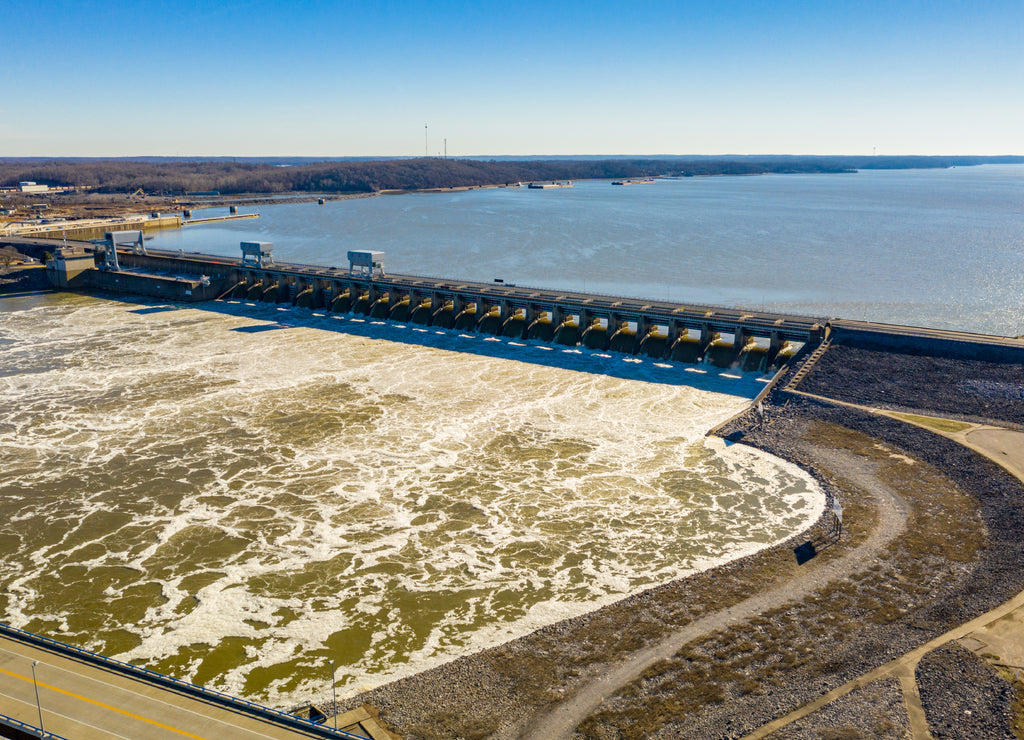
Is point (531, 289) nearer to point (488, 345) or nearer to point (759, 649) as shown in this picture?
point (488, 345)

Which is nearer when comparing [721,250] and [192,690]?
[192,690]

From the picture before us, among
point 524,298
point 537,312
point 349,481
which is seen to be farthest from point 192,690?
point 537,312

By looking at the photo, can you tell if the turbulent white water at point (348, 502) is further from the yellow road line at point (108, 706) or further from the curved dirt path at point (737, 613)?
the yellow road line at point (108, 706)

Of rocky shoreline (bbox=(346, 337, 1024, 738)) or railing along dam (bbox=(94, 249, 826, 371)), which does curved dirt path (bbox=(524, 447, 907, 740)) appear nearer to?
rocky shoreline (bbox=(346, 337, 1024, 738))

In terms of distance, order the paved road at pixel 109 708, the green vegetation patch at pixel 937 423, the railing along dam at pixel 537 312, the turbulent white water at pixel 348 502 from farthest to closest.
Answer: the railing along dam at pixel 537 312, the green vegetation patch at pixel 937 423, the turbulent white water at pixel 348 502, the paved road at pixel 109 708

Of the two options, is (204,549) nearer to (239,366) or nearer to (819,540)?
(819,540)

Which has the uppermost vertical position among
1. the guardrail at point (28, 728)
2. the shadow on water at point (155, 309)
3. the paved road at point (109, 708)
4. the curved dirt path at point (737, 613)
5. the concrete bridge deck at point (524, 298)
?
the concrete bridge deck at point (524, 298)

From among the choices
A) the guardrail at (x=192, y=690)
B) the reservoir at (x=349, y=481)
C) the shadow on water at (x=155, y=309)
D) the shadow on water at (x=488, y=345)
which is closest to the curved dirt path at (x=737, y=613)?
the reservoir at (x=349, y=481)
